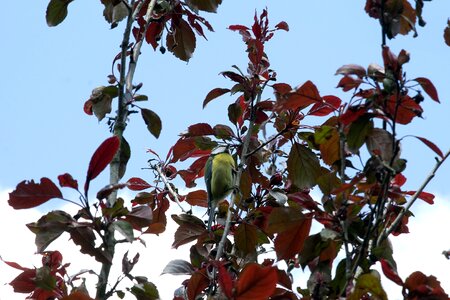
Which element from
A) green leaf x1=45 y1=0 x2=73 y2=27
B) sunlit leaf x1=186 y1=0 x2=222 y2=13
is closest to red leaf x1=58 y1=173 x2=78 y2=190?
green leaf x1=45 y1=0 x2=73 y2=27

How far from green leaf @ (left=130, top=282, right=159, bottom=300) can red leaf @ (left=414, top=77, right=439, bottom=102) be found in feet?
3.42

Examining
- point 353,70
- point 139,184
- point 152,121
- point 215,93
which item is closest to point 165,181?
point 139,184

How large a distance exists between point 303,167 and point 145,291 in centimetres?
105

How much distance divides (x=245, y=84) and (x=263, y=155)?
48 centimetres

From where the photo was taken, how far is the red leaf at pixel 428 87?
71.8 inches

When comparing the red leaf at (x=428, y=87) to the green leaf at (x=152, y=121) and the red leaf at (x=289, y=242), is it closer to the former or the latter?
the red leaf at (x=289, y=242)

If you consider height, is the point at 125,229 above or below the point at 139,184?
below

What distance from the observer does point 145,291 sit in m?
2.00

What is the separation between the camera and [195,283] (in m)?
2.22

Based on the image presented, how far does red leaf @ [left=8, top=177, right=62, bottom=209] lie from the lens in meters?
1.87

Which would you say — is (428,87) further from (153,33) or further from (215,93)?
(153,33)

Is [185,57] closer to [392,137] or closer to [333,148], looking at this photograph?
[333,148]

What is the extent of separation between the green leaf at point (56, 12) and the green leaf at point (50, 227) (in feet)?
3.17

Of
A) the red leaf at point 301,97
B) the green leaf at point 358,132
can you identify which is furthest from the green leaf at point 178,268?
the green leaf at point 358,132
